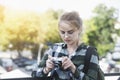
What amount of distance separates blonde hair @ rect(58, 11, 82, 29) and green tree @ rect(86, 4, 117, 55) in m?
6.03

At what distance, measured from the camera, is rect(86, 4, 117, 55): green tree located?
758 centimetres

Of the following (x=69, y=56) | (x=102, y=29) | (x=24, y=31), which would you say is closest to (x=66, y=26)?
(x=69, y=56)

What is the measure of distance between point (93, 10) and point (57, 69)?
660 cm

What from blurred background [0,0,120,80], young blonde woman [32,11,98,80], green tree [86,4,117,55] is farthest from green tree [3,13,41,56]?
young blonde woman [32,11,98,80]

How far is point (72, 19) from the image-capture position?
1344 millimetres

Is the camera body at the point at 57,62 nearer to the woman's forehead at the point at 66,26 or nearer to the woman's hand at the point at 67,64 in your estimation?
the woman's hand at the point at 67,64

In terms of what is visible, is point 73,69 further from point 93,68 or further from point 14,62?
point 14,62

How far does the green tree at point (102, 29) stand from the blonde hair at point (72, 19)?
603cm

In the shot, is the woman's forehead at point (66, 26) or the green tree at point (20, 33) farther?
the green tree at point (20, 33)

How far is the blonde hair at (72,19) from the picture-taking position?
1338mm

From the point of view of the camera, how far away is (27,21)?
24.8 ft

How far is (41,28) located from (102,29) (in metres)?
1.71

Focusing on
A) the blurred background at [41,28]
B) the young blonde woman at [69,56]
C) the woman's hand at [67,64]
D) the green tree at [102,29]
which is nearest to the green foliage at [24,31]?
the blurred background at [41,28]

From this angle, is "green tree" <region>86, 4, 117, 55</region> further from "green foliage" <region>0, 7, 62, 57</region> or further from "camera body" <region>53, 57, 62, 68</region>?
"camera body" <region>53, 57, 62, 68</region>
